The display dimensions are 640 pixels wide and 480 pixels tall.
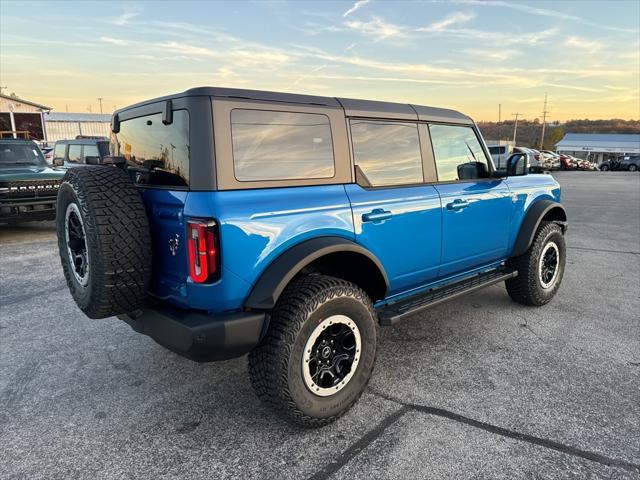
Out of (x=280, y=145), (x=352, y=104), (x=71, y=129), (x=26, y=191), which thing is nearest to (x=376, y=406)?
(x=280, y=145)

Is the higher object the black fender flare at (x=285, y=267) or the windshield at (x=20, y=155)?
the windshield at (x=20, y=155)

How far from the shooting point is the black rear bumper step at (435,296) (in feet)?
10.6

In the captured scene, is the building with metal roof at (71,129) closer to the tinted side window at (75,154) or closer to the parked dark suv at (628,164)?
the tinted side window at (75,154)

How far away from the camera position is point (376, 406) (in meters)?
2.95

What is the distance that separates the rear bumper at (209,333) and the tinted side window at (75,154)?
10043 millimetres

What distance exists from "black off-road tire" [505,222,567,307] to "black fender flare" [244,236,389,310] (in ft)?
8.52

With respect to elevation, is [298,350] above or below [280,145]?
below

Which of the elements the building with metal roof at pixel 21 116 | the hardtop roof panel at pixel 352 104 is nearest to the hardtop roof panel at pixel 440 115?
the hardtop roof panel at pixel 352 104

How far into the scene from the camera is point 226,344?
241 centimetres

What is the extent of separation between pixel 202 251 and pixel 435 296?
2030 millimetres

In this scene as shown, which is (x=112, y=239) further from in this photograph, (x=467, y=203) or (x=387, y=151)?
(x=467, y=203)

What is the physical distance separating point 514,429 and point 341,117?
86.9 inches

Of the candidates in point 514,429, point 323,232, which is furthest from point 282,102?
point 514,429

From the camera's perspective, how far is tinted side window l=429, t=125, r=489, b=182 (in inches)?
150
